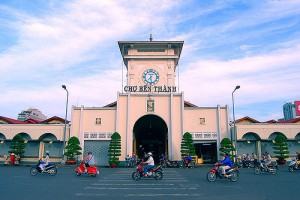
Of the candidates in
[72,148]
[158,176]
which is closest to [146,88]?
A: [72,148]

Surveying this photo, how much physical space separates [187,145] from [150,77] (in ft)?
41.0

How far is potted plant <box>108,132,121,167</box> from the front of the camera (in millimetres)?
30500

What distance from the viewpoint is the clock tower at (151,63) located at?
38.6 meters

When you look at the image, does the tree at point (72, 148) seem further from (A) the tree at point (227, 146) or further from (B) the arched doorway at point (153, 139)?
(A) the tree at point (227, 146)

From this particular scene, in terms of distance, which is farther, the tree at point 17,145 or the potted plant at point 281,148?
the tree at point 17,145

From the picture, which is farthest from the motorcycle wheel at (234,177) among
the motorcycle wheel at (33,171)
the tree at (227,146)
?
the tree at (227,146)

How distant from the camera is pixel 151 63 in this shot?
39.2 metres

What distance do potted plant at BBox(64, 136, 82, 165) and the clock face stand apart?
13276 mm

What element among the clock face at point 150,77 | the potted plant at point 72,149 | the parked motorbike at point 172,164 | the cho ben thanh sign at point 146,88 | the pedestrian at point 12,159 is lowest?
the parked motorbike at point 172,164

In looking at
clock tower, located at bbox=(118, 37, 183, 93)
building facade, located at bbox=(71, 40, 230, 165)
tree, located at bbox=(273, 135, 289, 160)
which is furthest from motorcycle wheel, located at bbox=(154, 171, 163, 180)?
clock tower, located at bbox=(118, 37, 183, 93)

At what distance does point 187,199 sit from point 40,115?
290 feet

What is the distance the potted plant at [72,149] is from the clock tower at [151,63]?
11.5 metres

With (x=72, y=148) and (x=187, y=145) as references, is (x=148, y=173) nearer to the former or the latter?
(x=187, y=145)

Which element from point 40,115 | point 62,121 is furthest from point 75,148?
point 40,115
